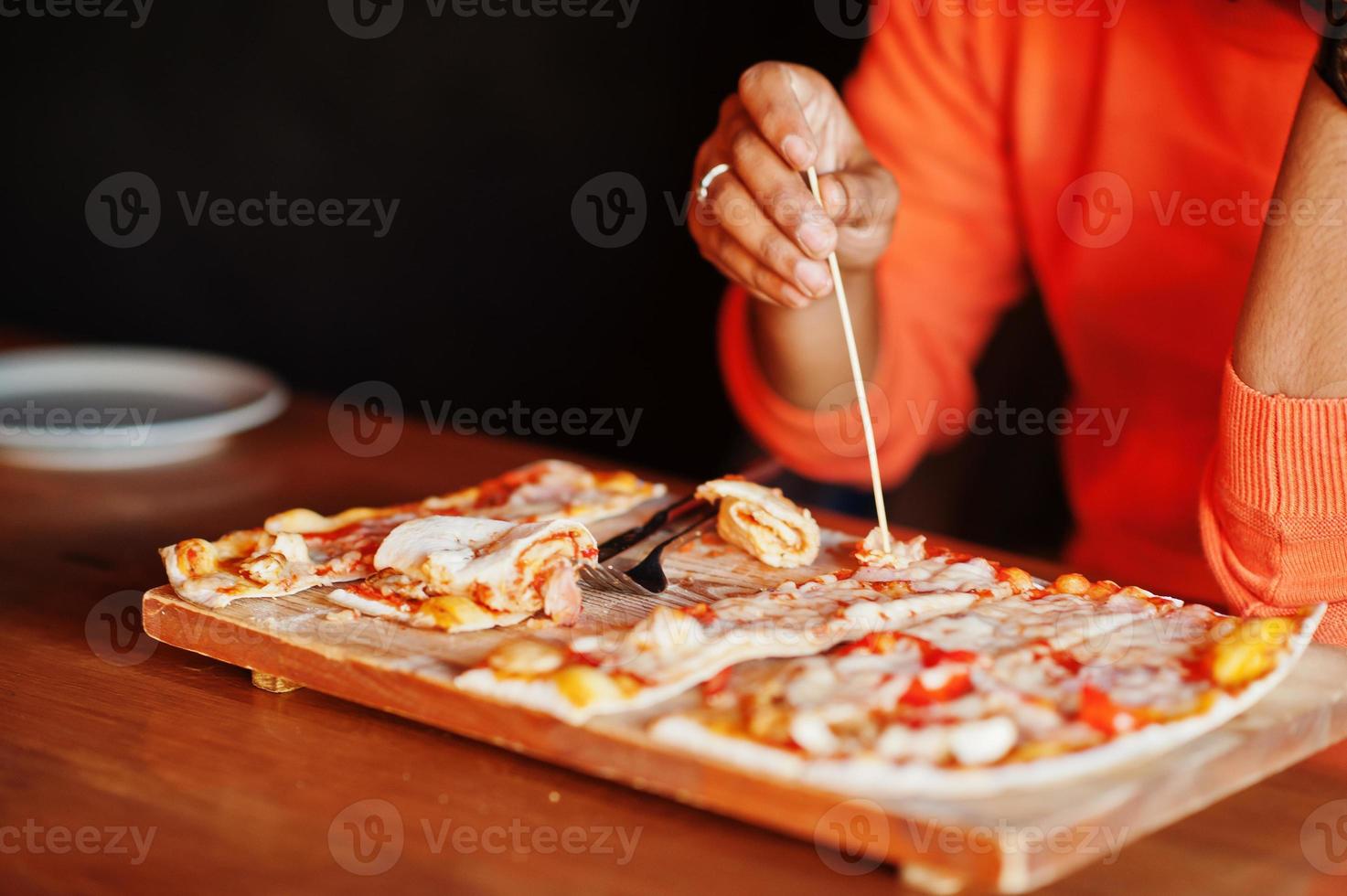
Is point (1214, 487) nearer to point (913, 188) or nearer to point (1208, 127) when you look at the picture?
point (1208, 127)

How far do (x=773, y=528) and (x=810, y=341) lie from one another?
2.30 feet

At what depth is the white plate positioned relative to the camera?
2.01 m

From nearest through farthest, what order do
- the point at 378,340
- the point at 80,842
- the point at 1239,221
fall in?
the point at 80,842
the point at 1239,221
the point at 378,340

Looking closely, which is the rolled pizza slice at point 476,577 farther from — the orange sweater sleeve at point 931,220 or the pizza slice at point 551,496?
the orange sweater sleeve at point 931,220

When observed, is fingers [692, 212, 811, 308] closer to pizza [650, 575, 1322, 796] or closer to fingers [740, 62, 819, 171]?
fingers [740, 62, 819, 171]

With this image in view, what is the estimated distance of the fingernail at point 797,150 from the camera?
4.95ft

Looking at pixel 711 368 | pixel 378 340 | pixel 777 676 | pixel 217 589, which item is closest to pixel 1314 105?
pixel 777 676

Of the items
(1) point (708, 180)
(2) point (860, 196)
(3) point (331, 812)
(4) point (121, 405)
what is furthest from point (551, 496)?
(4) point (121, 405)

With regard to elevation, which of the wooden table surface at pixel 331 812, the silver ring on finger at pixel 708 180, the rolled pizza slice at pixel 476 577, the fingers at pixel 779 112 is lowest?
the wooden table surface at pixel 331 812

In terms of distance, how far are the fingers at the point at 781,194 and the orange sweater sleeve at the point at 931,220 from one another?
0.70 m

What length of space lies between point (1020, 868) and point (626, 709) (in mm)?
318

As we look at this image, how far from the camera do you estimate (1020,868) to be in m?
0.86

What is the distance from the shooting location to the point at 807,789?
3.04ft

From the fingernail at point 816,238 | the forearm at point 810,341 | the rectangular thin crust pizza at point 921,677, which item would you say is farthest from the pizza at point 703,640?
the forearm at point 810,341
